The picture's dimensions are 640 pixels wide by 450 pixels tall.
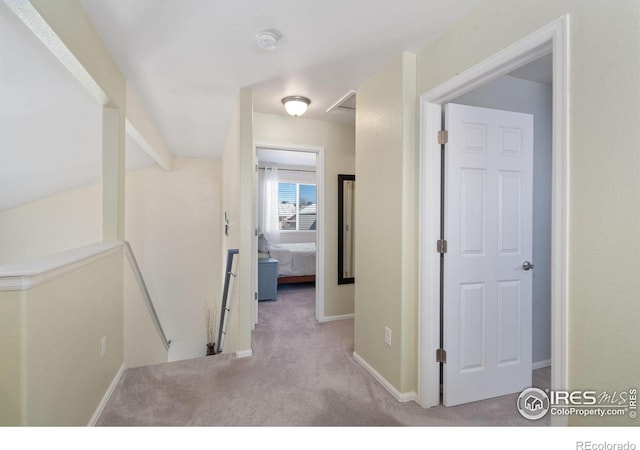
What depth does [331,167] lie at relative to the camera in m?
3.72

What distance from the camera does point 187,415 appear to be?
1.86 m

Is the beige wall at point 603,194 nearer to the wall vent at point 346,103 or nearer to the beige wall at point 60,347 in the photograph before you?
the wall vent at point 346,103

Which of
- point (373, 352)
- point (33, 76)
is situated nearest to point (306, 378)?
point (373, 352)

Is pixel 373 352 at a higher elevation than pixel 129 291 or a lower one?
lower

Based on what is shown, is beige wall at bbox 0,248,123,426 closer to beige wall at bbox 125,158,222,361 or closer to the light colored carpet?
the light colored carpet

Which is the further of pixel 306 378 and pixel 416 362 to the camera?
pixel 306 378

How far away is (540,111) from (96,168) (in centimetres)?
494

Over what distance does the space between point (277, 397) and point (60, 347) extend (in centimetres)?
128

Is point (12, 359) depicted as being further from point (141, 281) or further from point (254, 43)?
point (141, 281)

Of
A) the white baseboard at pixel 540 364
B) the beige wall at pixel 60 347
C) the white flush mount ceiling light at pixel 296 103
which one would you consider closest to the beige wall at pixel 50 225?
the beige wall at pixel 60 347

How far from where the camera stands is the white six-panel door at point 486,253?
1977mm

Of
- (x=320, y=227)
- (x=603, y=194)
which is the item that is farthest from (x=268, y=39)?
(x=320, y=227)

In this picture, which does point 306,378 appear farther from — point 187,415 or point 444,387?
point 444,387

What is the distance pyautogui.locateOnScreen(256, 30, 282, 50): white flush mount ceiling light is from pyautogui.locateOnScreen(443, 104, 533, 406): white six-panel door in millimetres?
1166
